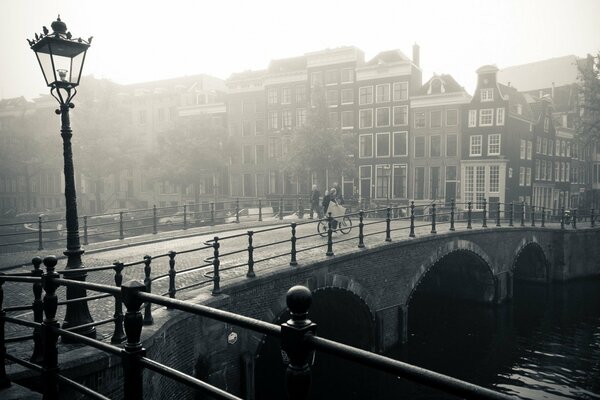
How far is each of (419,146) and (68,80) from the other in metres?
33.5

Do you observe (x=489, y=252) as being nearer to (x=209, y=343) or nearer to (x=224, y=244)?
(x=224, y=244)

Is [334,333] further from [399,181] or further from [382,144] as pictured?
[382,144]

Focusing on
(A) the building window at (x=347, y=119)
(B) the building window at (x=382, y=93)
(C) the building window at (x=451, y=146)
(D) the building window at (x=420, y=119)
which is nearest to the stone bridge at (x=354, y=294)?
(C) the building window at (x=451, y=146)

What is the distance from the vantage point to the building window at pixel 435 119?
36125 mm

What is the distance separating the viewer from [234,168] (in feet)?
144

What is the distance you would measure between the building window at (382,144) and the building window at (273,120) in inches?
387

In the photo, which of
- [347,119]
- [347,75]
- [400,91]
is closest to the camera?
[400,91]

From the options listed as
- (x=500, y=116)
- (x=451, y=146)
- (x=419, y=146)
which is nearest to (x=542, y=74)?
(x=500, y=116)

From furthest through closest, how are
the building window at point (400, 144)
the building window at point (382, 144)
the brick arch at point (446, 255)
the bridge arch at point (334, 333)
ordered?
the building window at point (382, 144) < the building window at point (400, 144) < the brick arch at point (446, 255) < the bridge arch at point (334, 333)

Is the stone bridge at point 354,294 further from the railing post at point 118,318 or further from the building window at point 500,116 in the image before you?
the building window at point 500,116

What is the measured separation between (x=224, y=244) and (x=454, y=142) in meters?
26.0

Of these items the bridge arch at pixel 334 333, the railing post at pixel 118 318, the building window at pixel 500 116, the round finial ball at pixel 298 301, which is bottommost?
the bridge arch at pixel 334 333

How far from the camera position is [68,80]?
6180 millimetres

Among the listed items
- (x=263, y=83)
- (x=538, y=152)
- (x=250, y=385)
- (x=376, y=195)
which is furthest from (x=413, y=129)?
(x=250, y=385)
